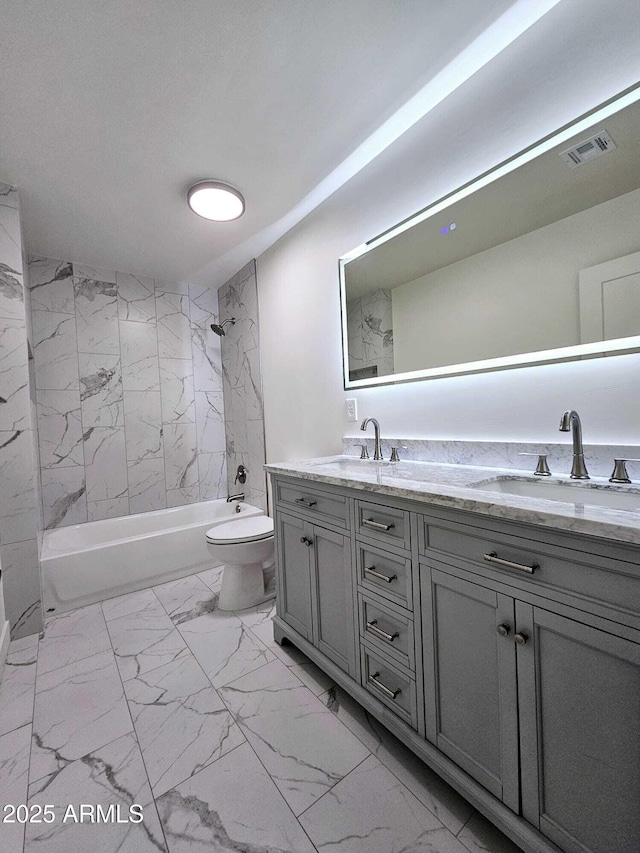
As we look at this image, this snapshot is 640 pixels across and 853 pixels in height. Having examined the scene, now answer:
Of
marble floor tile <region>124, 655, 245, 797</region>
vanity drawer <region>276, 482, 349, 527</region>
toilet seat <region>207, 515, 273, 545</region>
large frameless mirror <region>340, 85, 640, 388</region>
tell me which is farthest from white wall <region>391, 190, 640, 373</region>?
marble floor tile <region>124, 655, 245, 797</region>

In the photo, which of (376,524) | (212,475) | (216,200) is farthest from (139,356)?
(376,524)

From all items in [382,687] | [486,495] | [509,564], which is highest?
[486,495]

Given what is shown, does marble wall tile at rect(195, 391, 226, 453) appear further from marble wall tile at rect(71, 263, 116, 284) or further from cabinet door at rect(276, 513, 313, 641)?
cabinet door at rect(276, 513, 313, 641)

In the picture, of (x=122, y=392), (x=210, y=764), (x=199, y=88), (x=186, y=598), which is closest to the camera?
(x=210, y=764)

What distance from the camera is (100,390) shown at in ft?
9.58

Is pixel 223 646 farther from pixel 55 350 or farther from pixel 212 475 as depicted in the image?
pixel 55 350

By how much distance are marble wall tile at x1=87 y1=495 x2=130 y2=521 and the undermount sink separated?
2883mm

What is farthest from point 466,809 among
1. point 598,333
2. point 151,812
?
point 598,333

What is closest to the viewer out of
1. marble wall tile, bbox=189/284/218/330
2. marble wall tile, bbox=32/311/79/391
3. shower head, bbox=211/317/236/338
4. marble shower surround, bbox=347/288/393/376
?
marble shower surround, bbox=347/288/393/376

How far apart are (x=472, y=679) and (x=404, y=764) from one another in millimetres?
491

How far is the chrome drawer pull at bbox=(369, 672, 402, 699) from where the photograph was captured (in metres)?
1.12

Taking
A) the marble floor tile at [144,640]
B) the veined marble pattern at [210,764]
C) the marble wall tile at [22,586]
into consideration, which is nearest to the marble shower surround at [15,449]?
the marble wall tile at [22,586]

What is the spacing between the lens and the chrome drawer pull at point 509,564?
2.51 feet

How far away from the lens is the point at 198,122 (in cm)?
158
